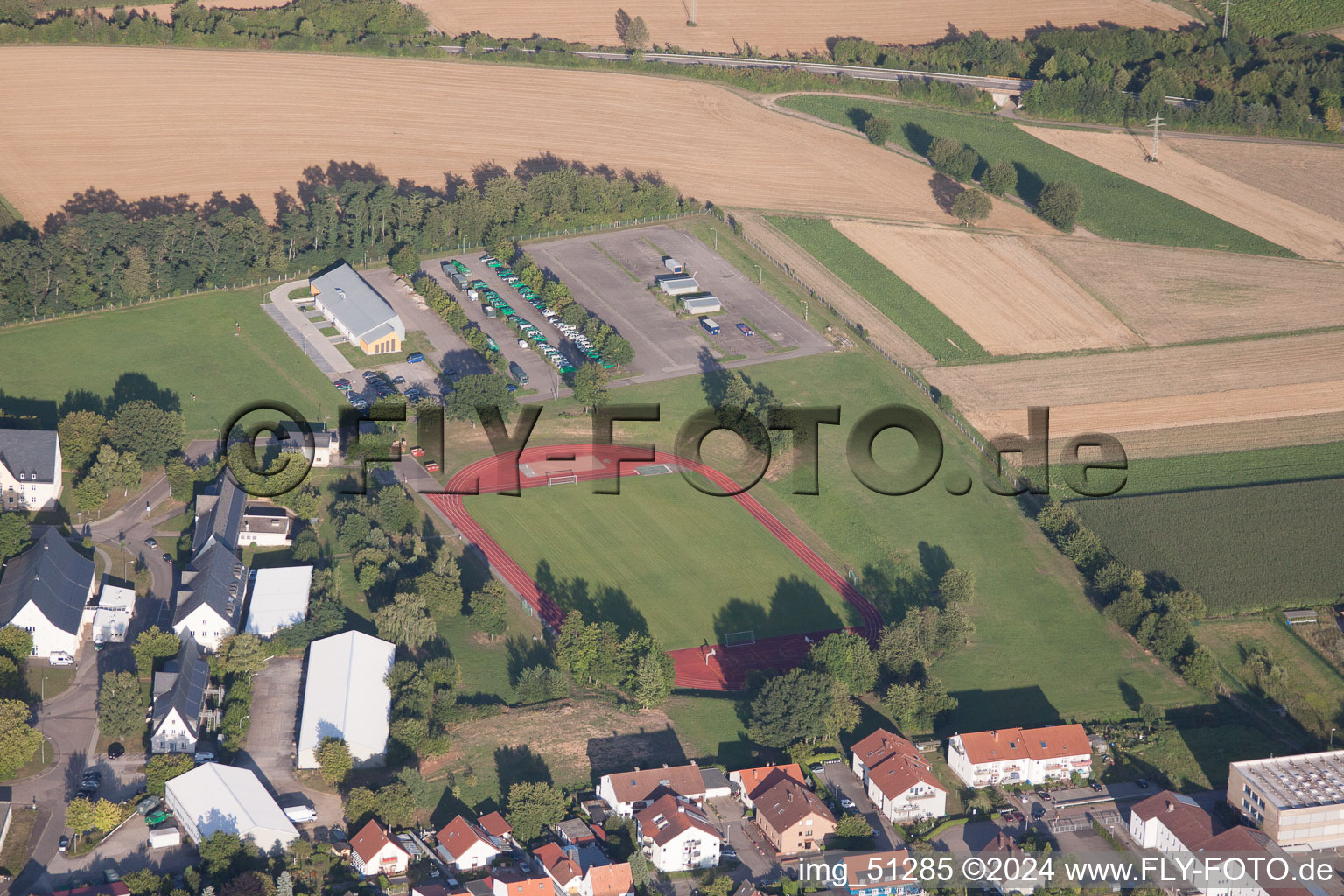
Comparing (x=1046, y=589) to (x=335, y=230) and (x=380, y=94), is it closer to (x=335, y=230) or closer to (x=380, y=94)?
(x=335, y=230)

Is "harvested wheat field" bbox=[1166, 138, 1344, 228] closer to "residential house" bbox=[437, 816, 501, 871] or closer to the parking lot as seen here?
the parking lot

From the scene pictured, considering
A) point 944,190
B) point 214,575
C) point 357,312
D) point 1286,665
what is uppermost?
point 944,190

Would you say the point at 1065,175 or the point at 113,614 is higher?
the point at 1065,175

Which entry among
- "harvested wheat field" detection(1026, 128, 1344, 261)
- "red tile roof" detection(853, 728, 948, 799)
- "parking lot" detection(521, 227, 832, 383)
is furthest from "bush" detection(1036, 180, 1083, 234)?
"red tile roof" detection(853, 728, 948, 799)

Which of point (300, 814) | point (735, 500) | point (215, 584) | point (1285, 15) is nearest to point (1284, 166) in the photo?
point (1285, 15)

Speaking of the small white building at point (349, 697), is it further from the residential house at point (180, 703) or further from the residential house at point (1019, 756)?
the residential house at point (1019, 756)

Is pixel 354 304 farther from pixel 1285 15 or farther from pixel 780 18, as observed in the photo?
pixel 1285 15

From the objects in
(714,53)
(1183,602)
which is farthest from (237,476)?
(714,53)
